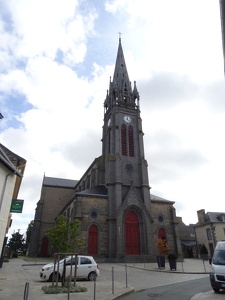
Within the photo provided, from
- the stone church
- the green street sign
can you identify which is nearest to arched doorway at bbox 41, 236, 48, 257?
the stone church

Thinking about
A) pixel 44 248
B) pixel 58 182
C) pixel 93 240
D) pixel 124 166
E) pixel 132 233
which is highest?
pixel 58 182

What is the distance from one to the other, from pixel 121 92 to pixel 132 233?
25296mm

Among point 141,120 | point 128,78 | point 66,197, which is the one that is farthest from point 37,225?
point 128,78

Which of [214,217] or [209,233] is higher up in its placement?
[214,217]

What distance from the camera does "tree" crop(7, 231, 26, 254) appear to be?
2726 inches

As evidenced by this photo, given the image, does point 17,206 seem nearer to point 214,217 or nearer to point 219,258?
point 219,258

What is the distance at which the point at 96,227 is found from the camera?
96.2 ft

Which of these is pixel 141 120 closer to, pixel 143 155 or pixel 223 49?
pixel 143 155

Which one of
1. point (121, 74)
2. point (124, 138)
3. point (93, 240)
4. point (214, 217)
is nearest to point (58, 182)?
point (124, 138)

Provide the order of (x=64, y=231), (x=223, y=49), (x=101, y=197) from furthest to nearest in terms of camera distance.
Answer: (x=101, y=197), (x=64, y=231), (x=223, y=49)

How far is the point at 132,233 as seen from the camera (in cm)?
3064

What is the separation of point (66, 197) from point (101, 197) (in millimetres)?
22893

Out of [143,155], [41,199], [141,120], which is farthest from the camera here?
[41,199]

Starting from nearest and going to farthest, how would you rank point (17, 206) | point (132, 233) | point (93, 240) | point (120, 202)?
point (17, 206)
point (93, 240)
point (132, 233)
point (120, 202)
